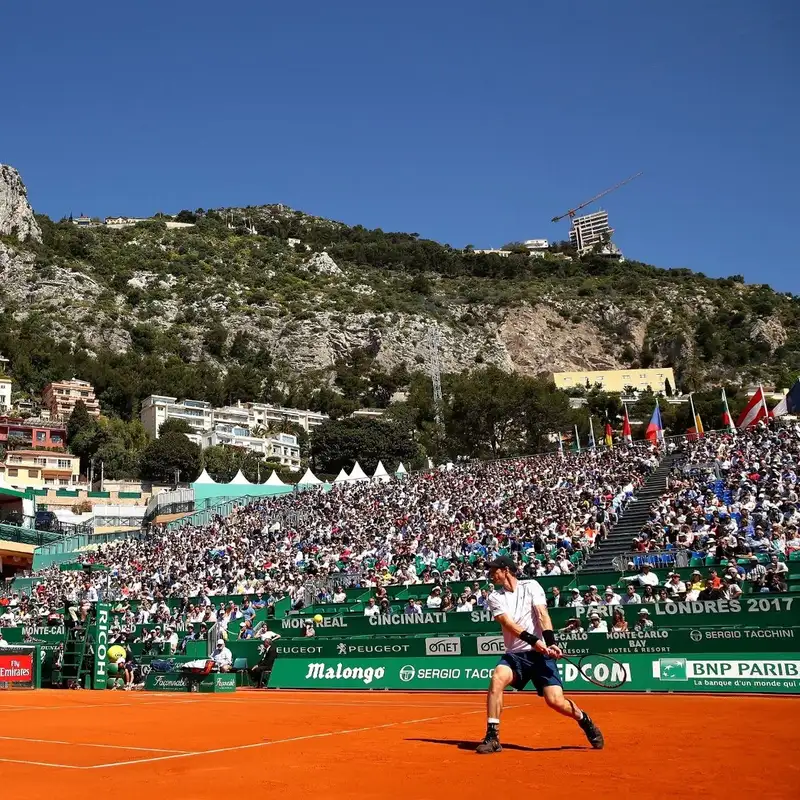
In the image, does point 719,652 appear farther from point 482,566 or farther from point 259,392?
point 259,392

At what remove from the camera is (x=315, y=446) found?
115438 millimetres

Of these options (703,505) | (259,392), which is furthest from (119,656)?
(259,392)

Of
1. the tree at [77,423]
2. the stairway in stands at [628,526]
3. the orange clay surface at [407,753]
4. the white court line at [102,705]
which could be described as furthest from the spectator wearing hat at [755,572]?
the tree at [77,423]

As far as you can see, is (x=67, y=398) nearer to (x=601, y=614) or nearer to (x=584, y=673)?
(x=601, y=614)

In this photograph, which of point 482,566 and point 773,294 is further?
point 773,294

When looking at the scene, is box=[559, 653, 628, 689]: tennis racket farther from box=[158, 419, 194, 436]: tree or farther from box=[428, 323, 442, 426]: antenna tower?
box=[158, 419, 194, 436]: tree

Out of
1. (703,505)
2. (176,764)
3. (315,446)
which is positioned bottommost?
(176,764)

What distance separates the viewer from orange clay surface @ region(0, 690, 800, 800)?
6508 mm

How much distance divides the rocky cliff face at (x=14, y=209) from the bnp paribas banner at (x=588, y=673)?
155 m

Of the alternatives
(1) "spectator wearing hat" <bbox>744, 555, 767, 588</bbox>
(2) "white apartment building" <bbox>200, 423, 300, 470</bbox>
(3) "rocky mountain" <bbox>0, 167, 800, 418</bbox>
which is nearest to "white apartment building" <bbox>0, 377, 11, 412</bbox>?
(3) "rocky mountain" <bbox>0, 167, 800, 418</bbox>

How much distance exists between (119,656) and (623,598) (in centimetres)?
1342

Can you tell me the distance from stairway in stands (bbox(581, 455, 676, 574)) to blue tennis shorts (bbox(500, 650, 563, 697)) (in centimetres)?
1640

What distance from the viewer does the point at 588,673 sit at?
1627 cm

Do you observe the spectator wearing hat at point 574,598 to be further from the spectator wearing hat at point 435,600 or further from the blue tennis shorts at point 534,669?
the blue tennis shorts at point 534,669
